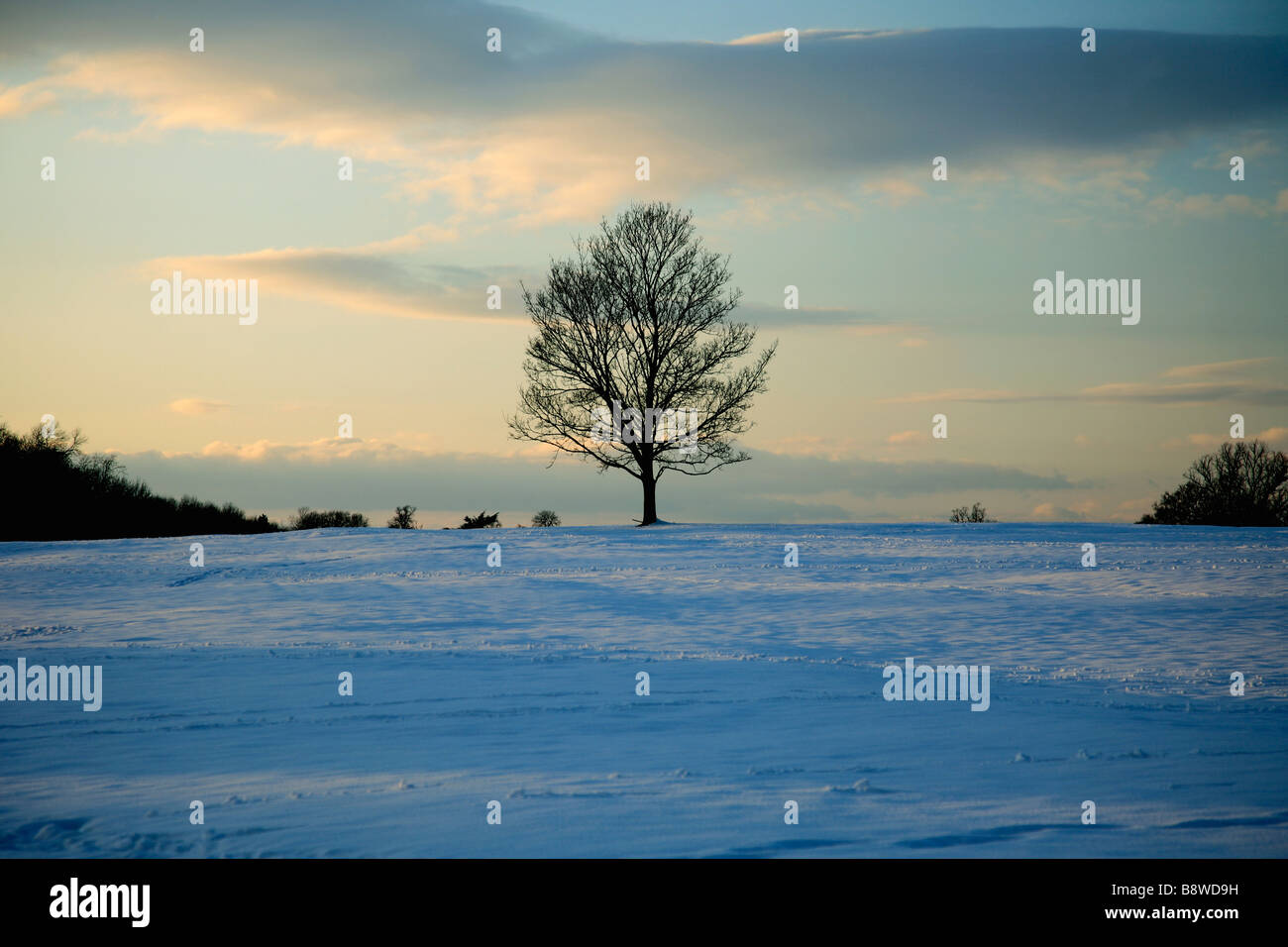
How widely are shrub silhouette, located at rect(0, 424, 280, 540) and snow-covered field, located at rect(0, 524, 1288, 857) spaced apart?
106 feet

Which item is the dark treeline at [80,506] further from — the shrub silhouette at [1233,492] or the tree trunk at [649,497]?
the shrub silhouette at [1233,492]

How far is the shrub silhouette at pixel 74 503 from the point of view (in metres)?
48.8

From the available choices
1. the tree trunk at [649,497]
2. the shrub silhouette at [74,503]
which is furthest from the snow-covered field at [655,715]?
the shrub silhouette at [74,503]

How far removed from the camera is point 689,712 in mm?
10570

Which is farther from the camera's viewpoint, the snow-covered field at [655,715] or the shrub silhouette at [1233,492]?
the shrub silhouette at [1233,492]

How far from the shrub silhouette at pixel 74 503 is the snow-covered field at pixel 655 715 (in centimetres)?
3218

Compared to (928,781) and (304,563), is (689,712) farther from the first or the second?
(304,563)

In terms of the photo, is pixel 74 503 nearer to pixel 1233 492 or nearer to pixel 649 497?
pixel 649 497

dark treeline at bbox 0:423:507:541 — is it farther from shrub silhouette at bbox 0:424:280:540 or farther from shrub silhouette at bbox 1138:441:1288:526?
shrub silhouette at bbox 1138:441:1288:526

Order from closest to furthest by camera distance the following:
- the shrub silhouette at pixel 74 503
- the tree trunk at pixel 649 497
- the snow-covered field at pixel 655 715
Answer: the snow-covered field at pixel 655 715 → the tree trunk at pixel 649 497 → the shrub silhouette at pixel 74 503

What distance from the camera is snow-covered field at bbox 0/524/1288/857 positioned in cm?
699

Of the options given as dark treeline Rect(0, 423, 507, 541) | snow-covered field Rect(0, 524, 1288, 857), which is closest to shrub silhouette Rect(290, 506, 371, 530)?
dark treeline Rect(0, 423, 507, 541)

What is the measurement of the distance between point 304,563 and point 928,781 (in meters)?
19.1

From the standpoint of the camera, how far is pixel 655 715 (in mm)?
10430
